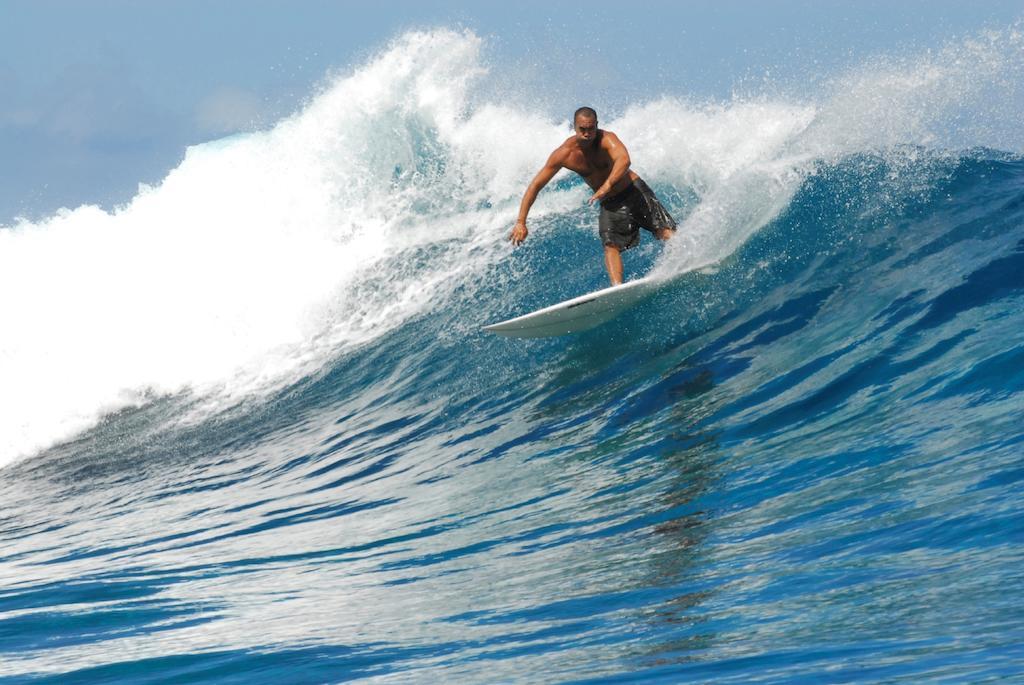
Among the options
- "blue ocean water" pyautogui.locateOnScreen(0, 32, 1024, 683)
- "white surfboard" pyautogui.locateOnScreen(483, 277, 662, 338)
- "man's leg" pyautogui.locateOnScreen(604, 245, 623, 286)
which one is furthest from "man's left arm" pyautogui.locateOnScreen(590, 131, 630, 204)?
"blue ocean water" pyautogui.locateOnScreen(0, 32, 1024, 683)

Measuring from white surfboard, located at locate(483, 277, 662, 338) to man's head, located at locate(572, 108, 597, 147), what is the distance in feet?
3.56

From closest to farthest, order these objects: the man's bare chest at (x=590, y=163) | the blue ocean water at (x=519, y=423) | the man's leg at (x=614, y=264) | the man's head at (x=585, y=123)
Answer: the blue ocean water at (x=519, y=423) → the man's head at (x=585, y=123) → the man's bare chest at (x=590, y=163) → the man's leg at (x=614, y=264)

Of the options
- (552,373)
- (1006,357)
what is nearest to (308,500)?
(552,373)

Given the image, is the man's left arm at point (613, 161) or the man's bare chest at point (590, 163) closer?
the man's left arm at point (613, 161)

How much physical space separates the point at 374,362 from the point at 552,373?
2.59 meters

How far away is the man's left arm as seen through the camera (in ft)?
25.0

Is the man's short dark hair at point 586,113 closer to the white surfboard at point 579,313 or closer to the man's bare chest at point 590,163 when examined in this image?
the man's bare chest at point 590,163

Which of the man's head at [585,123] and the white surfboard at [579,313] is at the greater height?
the man's head at [585,123]

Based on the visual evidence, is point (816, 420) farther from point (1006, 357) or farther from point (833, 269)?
point (833, 269)

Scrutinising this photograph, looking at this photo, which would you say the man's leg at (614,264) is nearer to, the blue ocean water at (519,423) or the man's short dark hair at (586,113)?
the blue ocean water at (519,423)

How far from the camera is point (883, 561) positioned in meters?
3.51

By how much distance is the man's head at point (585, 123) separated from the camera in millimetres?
7574

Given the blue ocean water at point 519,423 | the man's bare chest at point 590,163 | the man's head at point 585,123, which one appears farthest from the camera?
the man's bare chest at point 590,163

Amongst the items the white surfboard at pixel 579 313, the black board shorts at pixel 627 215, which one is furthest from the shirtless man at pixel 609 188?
the white surfboard at pixel 579 313
